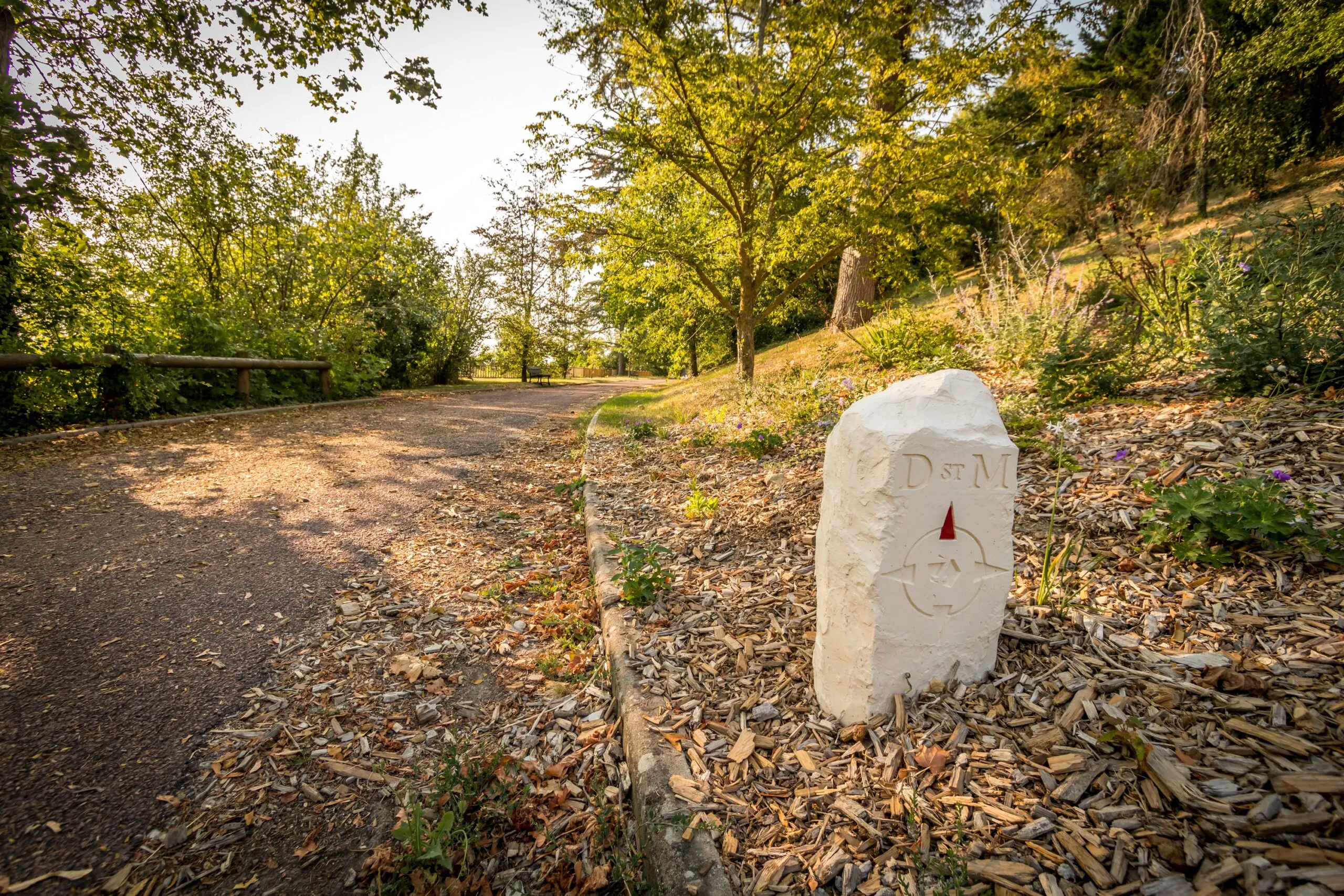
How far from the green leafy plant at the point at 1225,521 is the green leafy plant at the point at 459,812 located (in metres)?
3.11

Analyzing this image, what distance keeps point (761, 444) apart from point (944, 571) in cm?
327

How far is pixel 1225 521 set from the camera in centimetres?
232

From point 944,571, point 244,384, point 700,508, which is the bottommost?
point 700,508

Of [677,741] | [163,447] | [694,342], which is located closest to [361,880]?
[677,741]

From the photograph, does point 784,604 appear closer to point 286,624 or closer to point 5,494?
point 286,624

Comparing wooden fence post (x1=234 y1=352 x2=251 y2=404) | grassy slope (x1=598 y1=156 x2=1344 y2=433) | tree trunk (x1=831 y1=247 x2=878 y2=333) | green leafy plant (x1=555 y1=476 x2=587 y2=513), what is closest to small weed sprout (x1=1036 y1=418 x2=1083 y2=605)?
green leafy plant (x1=555 y1=476 x2=587 y2=513)

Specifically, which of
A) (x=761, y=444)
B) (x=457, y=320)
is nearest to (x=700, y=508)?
(x=761, y=444)

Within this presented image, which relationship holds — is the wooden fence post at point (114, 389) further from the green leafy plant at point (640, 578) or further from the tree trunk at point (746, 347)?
the tree trunk at point (746, 347)

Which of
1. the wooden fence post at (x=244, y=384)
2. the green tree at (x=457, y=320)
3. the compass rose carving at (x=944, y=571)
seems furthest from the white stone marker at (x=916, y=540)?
the green tree at (x=457, y=320)

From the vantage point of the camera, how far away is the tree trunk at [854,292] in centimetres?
1054

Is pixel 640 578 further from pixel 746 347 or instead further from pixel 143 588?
pixel 746 347

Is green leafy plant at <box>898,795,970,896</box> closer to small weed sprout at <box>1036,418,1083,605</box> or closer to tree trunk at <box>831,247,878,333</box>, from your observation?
small weed sprout at <box>1036,418,1083,605</box>

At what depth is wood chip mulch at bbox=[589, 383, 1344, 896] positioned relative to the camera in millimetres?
1395

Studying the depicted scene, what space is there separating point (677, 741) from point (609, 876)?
0.49m
